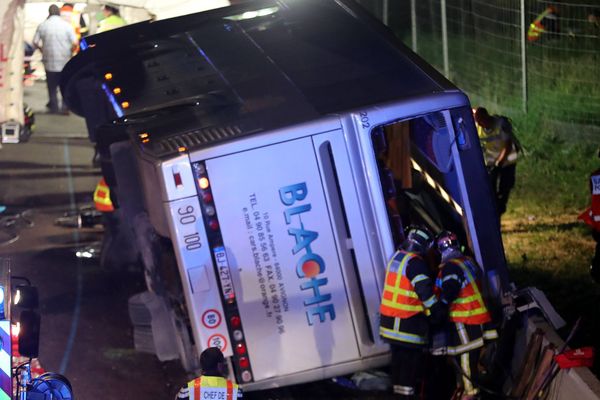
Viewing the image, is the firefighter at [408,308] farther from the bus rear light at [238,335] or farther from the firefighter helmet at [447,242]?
the bus rear light at [238,335]

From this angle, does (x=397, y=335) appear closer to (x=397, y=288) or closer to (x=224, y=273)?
(x=397, y=288)

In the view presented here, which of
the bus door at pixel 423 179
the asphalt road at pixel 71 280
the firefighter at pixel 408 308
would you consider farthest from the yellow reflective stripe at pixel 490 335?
the asphalt road at pixel 71 280

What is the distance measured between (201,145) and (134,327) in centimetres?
281

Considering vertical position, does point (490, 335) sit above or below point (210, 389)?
below

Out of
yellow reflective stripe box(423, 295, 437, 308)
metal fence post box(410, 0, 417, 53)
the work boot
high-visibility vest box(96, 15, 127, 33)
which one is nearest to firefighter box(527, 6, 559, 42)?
metal fence post box(410, 0, 417, 53)

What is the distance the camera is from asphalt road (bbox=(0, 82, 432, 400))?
8859 mm

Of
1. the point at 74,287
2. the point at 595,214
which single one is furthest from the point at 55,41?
the point at 595,214

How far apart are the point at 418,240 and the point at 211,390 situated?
1992 millimetres

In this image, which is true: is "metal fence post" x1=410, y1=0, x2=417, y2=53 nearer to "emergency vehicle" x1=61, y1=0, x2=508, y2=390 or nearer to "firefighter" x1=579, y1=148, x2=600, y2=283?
"firefighter" x1=579, y1=148, x2=600, y2=283

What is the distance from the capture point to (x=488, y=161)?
35.0 ft

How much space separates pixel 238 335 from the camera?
7.58 meters

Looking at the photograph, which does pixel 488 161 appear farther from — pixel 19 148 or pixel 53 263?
pixel 19 148

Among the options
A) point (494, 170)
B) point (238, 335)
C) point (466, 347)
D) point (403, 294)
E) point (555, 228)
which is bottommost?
point (555, 228)

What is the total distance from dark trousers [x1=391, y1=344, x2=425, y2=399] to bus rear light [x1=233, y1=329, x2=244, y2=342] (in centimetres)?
104
